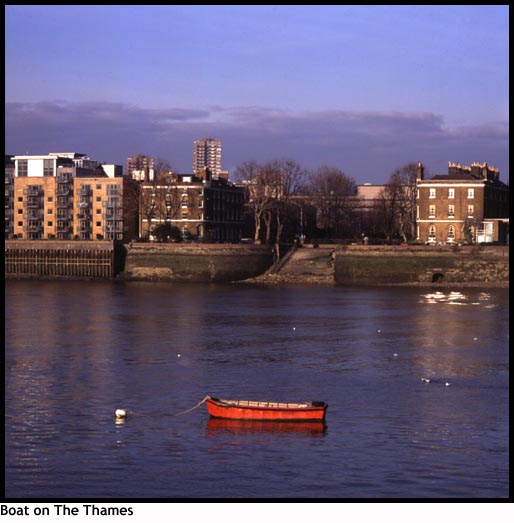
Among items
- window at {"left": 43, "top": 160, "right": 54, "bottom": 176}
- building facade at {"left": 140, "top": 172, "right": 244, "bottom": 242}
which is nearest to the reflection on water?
building facade at {"left": 140, "top": 172, "right": 244, "bottom": 242}

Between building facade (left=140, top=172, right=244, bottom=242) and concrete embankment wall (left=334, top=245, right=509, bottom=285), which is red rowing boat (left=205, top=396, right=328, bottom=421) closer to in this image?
concrete embankment wall (left=334, top=245, right=509, bottom=285)

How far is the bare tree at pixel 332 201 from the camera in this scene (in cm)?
16462

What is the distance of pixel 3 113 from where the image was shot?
27.3 m

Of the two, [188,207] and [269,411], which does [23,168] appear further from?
[269,411]

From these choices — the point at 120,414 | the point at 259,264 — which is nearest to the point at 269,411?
the point at 120,414

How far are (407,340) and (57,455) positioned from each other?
31.4 metres

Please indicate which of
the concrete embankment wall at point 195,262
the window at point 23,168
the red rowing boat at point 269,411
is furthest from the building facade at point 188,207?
the red rowing boat at point 269,411

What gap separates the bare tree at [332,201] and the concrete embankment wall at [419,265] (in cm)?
4614

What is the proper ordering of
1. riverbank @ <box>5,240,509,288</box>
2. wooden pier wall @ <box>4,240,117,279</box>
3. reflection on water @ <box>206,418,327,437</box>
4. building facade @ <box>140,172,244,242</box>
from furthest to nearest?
building facade @ <box>140,172,244,242</box>, wooden pier wall @ <box>4,240,117,279</box>, riverbank @ <box>5,240,509,288</box>, reflection on water @ <box>206,418,327,437</box>

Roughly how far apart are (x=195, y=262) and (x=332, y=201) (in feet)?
177

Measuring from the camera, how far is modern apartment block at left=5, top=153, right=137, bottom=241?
146000 millimetres

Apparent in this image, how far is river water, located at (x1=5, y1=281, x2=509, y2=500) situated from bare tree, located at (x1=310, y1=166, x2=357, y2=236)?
293 ft
